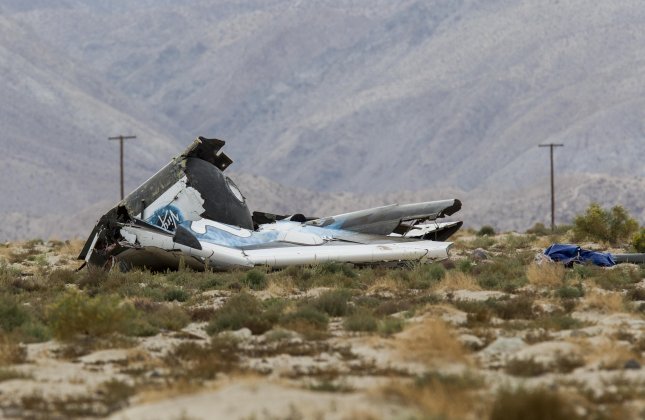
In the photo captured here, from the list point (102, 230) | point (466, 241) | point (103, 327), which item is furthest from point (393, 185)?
point (103, 327)

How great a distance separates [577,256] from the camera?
107 feet

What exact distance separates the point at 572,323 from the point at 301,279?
31.5 ft

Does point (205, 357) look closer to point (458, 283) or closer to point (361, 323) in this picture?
point (361, 323)

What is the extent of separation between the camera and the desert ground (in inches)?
529

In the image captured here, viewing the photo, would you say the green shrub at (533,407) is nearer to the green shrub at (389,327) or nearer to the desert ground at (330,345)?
the desert ground at (330,345)

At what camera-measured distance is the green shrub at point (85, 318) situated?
776 inches

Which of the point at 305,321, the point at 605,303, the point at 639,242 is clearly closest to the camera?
the point at 305,321

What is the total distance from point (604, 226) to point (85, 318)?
91.1ft

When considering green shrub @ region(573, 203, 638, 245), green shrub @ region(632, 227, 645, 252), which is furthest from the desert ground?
green shrub @ region(573, 203, 638, 245)

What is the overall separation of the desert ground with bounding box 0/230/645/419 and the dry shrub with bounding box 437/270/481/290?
56 millimetres

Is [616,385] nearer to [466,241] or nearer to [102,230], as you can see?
[102,230]

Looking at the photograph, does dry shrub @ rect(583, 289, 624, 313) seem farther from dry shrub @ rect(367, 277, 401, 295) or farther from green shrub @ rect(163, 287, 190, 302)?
green shrub @ rect(163, 287, 190, 302)

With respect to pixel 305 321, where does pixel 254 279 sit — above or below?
above

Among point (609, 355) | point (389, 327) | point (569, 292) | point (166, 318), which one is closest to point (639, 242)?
point (569, 292)
